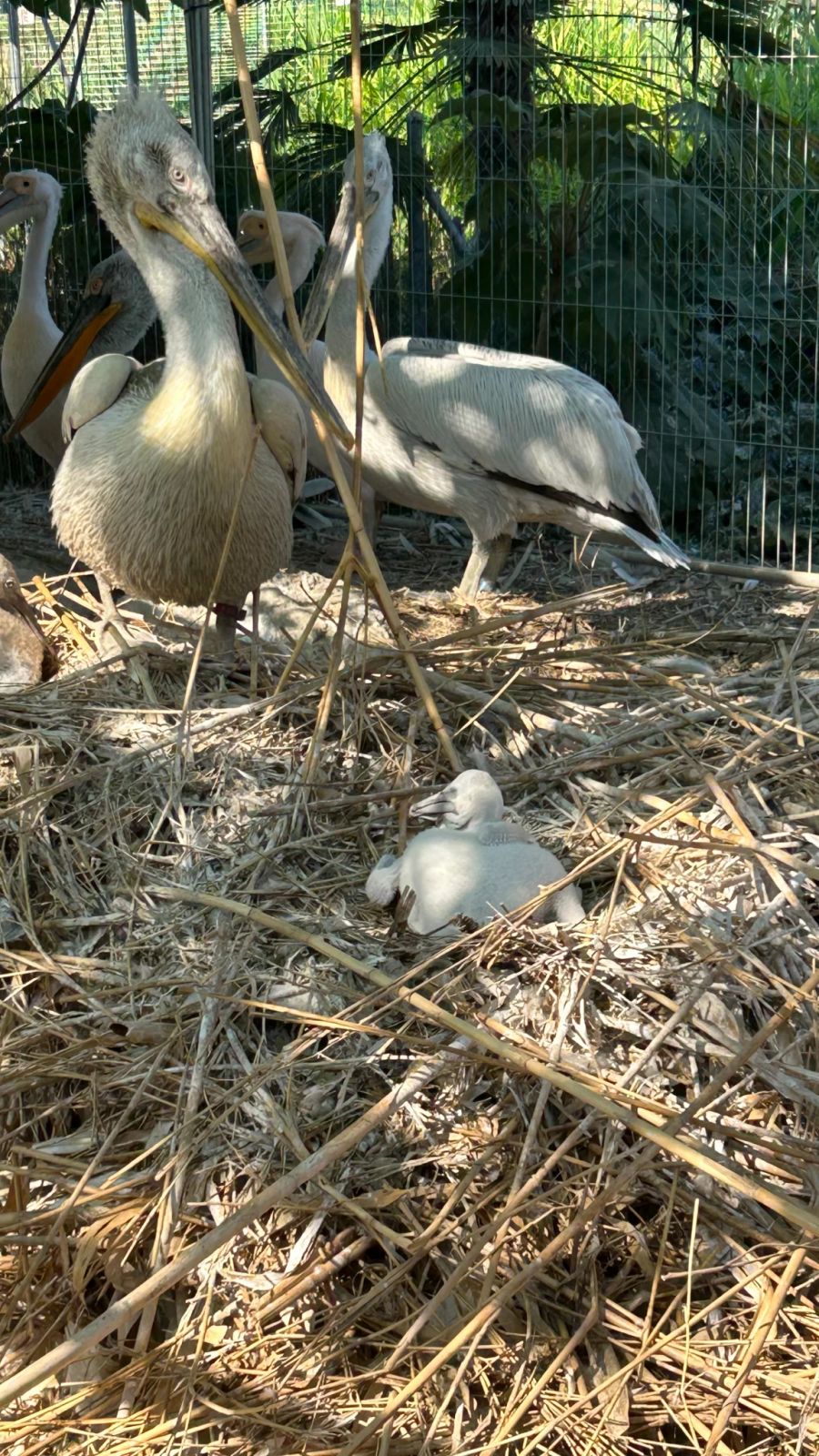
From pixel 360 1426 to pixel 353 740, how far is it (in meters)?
1.22

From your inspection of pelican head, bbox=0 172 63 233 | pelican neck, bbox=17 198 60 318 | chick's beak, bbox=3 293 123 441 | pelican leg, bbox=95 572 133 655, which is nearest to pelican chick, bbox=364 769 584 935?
pelican leg, bbox=95 572 133 655

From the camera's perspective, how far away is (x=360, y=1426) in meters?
1.61

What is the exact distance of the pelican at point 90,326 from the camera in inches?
225

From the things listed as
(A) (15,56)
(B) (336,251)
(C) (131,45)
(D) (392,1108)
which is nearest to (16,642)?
(D) (392,1108)

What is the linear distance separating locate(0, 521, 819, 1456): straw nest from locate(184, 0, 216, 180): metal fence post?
14.3 ft

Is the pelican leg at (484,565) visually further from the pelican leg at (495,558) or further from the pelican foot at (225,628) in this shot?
the pelican foot at (225,628)

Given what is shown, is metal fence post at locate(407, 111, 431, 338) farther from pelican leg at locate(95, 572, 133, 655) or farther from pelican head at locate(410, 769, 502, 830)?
pelican head at locate(410, 769, 502, 830)

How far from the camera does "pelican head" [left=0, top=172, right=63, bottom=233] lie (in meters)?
6.16

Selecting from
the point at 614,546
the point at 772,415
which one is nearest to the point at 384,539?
the point at 614,546

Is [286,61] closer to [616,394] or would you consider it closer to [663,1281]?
[616,394]

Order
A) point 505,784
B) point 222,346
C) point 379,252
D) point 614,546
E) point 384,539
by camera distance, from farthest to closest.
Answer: point 384,539 < point 614,546 < point 379,252 < point 222,346 < point 505,784

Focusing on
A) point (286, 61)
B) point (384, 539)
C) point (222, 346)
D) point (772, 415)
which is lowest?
point (384, 539)

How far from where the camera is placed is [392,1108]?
1.80 m

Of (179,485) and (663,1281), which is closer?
(663,1281)
